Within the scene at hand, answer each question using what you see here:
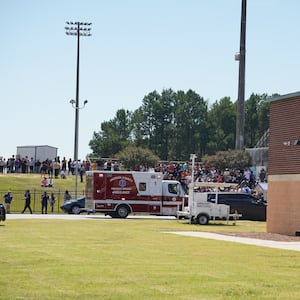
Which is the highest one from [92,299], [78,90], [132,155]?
[78,90]

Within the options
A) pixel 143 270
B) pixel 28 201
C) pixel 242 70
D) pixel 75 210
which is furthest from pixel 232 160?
pixel 143 270

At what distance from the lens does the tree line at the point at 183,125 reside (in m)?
117

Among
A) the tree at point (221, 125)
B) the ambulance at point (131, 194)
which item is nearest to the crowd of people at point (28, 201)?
the ambulance at point (131, 194)

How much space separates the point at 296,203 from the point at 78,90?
120ft

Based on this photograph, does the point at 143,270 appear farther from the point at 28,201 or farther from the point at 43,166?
the point at 43,166

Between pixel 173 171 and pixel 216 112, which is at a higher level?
pixel 216 112

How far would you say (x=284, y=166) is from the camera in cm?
3131

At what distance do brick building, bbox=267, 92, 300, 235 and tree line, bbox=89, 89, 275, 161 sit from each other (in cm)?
8354

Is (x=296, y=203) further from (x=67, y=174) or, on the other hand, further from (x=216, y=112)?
(x=216, y=112)

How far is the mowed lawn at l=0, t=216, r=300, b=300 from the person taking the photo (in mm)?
12719

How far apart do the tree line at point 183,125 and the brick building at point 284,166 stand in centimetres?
8354

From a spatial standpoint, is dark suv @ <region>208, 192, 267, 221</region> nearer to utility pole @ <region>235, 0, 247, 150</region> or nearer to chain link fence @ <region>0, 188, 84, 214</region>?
chain link fence @ <region>0, 188, 84, 214</region>

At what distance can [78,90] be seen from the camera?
2547 inches

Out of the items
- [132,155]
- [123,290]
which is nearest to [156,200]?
[132,155]
